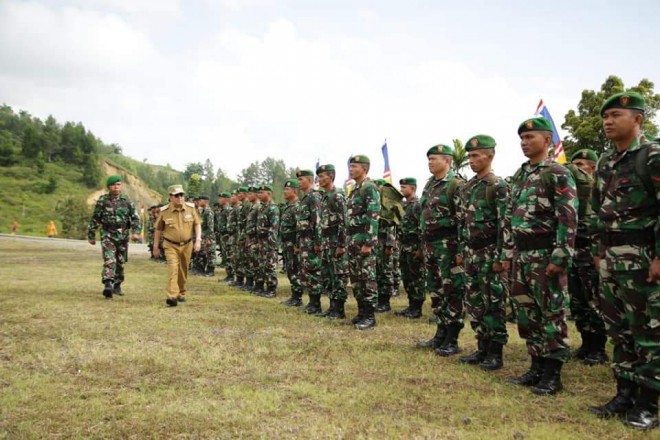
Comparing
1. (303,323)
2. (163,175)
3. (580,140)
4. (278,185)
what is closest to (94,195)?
(278,185)

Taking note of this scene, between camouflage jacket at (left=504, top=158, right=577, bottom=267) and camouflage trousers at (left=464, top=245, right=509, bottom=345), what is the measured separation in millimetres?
452

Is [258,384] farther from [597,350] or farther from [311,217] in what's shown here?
[311,217]

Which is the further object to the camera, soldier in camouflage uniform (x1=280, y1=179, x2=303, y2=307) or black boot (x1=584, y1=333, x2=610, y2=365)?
soldier in camouflage uniform (x1=280, y1=179, x2=303, y2=307)

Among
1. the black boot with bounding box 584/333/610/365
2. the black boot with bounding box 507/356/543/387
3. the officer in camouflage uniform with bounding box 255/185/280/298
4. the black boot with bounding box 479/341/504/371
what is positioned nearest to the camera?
the black boot with bounding box 507/356/543/387

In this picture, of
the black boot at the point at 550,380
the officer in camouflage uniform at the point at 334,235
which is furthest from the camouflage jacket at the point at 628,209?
the officer in camouflage uniform at the point at 334,235

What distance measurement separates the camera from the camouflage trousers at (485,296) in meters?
4.62

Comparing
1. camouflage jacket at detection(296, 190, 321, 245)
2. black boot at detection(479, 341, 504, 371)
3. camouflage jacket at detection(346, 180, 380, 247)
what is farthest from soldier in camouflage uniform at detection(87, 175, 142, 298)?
black boot at detection(479, 341, 504, 371)

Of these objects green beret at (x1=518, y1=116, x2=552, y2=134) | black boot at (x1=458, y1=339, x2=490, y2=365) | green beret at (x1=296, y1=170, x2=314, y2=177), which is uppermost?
green beret at (x1=518, y1=116, x2=552, y2=134)

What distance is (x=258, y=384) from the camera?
13.0 feet

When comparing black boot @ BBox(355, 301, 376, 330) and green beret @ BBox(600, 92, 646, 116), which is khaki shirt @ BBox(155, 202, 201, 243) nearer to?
black boot @ BBox(355, 301, 376, 330)

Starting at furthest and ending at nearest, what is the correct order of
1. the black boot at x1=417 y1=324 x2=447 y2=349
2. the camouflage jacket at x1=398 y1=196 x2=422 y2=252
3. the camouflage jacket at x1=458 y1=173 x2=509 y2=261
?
A: the camouflage jacket at x1=398 y1=196 x2=422 y2=252
the black boot at x1=417 y1=324 x2=447 y2=349
the camouflage jacket at x1=458 y1=173 x2=509 y2=261

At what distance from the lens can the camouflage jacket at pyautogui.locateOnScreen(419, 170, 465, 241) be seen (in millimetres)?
5379

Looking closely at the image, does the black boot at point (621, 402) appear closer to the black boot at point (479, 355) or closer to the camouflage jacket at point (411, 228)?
the black boot at point (479, 355)

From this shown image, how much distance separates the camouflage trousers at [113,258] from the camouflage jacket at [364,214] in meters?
4.66
